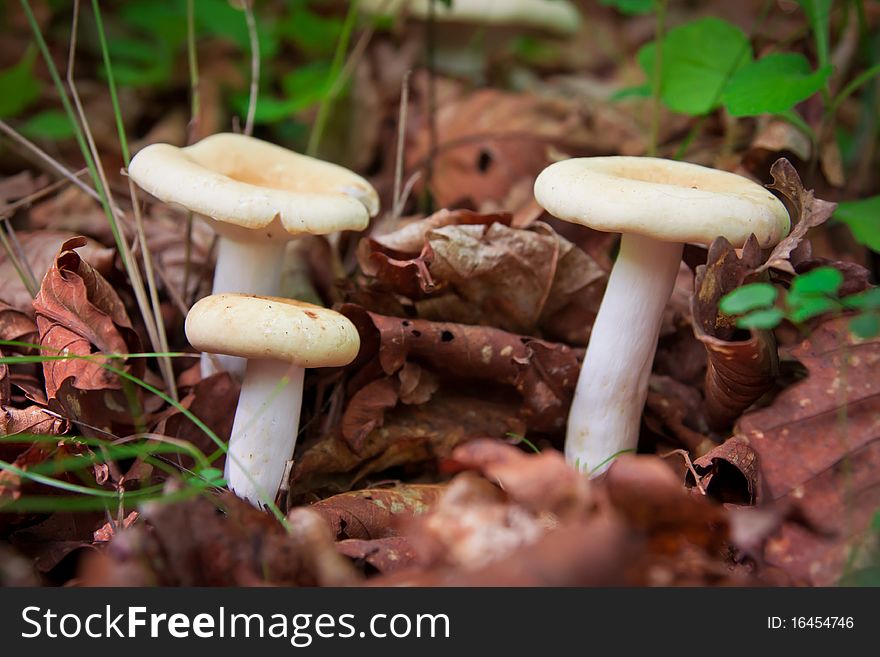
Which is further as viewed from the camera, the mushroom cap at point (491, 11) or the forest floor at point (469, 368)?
the mushroom cap at point (491, 11)

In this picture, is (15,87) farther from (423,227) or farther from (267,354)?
(267,354)

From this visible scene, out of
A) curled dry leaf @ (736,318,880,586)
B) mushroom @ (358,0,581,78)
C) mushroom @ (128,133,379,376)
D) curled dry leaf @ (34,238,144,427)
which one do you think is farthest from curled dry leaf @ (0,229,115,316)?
mushroom @ (358,0,581,78)

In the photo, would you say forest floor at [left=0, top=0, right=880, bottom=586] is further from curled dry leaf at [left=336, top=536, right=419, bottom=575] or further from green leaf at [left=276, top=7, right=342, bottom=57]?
green leaf at [left=276, top=7, right=342, bottom=57]

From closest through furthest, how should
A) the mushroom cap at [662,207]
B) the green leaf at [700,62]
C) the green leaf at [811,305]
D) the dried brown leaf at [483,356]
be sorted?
the green leaf at [811,305]
the mushroom cap at [662,207]
the dried brown leaf at [483,356]
the green leaf at [700,62]

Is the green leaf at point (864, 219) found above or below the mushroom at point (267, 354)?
above

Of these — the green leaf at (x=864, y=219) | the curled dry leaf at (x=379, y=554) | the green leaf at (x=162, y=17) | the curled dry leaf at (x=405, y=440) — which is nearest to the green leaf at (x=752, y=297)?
the curled dry leaf at (x=379, y=554)

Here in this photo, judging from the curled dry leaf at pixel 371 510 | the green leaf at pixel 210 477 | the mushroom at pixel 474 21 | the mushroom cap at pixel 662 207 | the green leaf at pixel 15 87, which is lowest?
the curled dry leaf at pixel 371 510

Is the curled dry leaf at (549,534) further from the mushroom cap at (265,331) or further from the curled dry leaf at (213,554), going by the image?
the mushroom cap at (265,331)

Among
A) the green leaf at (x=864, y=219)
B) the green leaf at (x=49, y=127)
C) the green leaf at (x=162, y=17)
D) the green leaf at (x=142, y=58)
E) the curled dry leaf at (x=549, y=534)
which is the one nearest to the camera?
A: the curled dry leaf at (x=549, y=534)

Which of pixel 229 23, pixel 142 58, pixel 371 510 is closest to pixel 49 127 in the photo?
pixel 142 58
